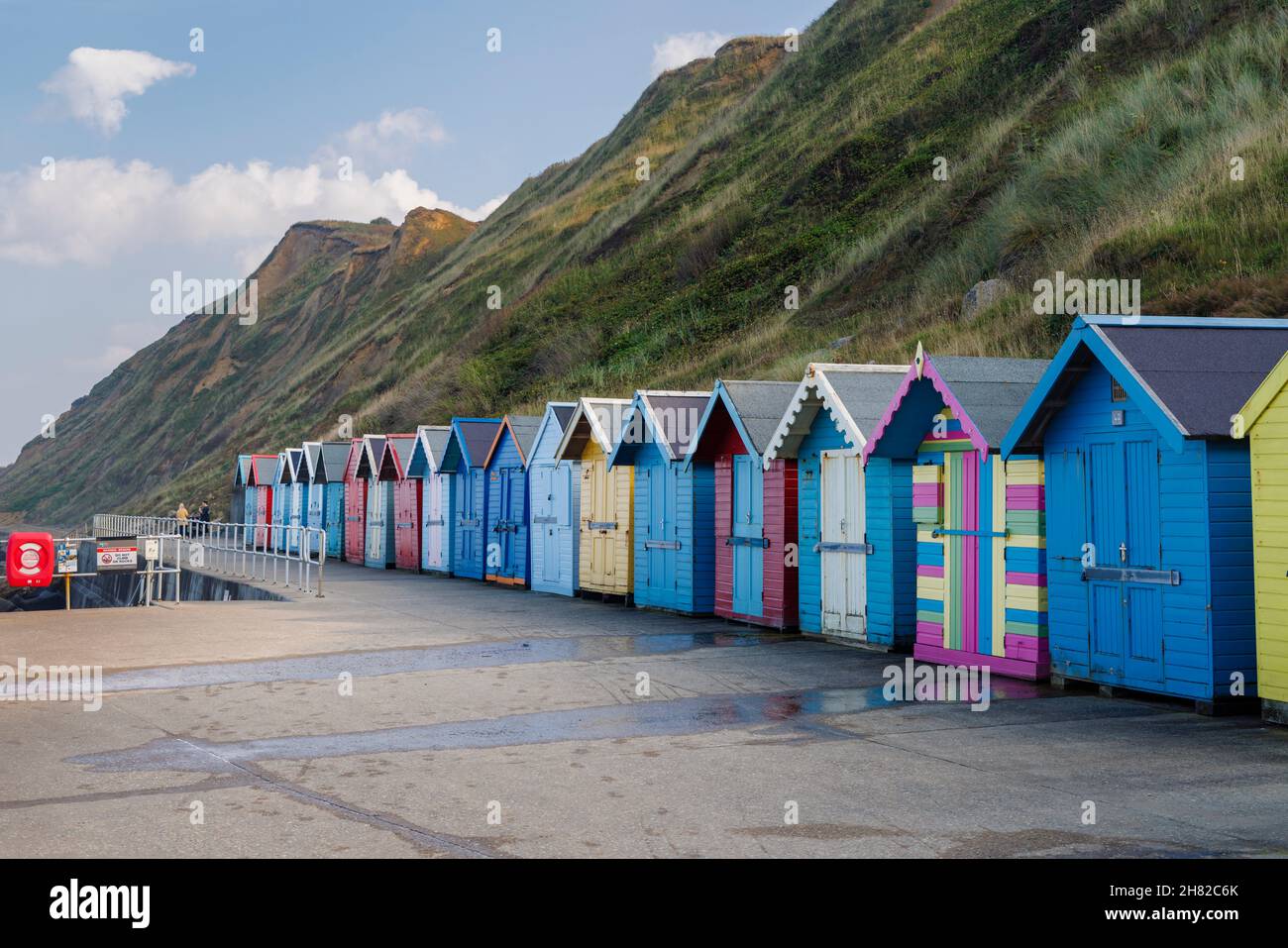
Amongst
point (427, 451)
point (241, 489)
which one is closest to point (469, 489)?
point (427, 451)

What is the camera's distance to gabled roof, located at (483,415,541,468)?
1037 inches

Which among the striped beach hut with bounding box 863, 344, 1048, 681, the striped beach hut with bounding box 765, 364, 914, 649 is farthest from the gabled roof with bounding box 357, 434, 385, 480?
the striped beach hut with bounding box 863, 344, 1048, 681

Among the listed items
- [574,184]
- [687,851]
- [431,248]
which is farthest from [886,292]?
[431,248]

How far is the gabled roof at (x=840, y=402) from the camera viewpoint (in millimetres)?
15578

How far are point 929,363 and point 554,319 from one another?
43243 millimetres

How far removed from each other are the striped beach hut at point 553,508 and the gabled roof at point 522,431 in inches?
15.7

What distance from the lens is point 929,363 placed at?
45.0 ft

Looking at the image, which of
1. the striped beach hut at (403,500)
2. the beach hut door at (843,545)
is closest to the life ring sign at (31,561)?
the beach hut door at (843,545)

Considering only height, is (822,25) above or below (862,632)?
above

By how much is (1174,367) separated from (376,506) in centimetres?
2683

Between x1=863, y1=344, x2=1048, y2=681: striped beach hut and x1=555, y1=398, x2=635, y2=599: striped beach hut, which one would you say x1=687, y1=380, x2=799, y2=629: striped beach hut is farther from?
x1=555, y1=398, x2=635, y2=599: striped beach hut

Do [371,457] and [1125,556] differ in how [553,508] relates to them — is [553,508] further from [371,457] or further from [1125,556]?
[1125,556]

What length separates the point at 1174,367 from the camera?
11031 millimetres
